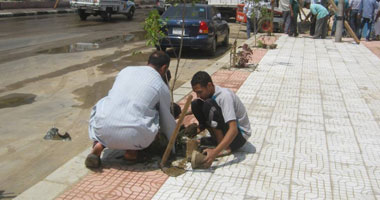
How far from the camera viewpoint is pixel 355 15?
17.7 m

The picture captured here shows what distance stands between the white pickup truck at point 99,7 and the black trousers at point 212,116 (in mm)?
19941

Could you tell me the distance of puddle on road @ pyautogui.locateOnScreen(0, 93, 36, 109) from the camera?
23.3 feet

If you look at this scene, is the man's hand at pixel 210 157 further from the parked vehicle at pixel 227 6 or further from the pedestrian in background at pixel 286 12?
the parked vehicle at pixel 227 6

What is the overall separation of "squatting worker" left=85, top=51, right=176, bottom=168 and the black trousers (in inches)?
15.6

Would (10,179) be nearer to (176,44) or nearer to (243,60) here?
(243,60)

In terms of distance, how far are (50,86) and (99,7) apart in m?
15.9

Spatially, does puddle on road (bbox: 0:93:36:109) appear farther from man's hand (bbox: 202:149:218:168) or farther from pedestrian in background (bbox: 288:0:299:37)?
pedestrian in background (bbox: 288:0:299:37)

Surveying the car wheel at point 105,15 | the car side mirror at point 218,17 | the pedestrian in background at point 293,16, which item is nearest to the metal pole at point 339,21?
the pedestrian in background at point 293,16

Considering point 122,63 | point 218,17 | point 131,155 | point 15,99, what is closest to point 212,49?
point 218,17

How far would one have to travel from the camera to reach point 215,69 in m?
10.1

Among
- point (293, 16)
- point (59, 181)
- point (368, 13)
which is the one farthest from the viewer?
point (293, 16)

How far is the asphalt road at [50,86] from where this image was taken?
4.94 metres

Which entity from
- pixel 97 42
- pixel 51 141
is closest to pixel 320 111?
pixel 51 141

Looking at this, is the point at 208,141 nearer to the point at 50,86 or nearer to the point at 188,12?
the point at 50,86
